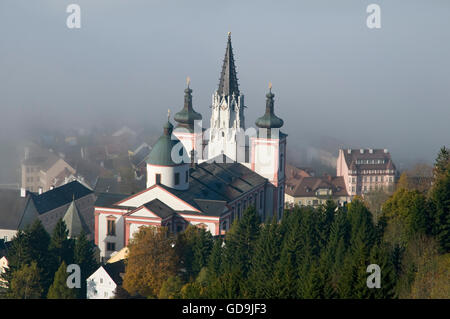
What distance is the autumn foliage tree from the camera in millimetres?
60344

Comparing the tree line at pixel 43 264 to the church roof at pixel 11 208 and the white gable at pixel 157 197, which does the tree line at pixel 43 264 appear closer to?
the white gable at pixel 157 197

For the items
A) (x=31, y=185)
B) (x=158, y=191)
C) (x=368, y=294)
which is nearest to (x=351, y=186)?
(x=31, y=185)

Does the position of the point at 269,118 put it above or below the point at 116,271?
above

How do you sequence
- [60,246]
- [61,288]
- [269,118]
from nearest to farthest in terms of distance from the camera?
[61,288] < [60,246] < [269,118]

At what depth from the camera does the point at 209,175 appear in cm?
8369

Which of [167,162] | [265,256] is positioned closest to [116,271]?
[265,256]

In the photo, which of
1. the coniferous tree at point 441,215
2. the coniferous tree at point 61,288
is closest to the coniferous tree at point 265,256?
the coniferous tree at point 441,215

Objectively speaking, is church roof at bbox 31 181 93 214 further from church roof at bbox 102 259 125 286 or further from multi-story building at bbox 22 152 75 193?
multi-story building at bbox 22 152 75 193

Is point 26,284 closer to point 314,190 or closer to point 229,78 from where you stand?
point 229,78

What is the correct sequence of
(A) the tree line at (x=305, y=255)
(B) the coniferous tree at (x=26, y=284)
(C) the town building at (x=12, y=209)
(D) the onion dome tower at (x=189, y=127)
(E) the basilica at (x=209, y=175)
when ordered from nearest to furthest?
(A) the tree line at (x=305, y=255) → (B) the coniferous tree at (x=26, y=284) → (E) the basilica at (x=209, y=175) → (C) the town building at (x=12, y=209) → (D) the onion dome tower at (x=189, y=127)

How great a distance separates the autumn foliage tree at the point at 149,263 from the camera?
198ft

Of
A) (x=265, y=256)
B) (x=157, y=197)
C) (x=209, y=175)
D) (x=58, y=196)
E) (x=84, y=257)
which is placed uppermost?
(x=209, y=175)

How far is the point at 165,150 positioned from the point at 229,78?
2118 cm

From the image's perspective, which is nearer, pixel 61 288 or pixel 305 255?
pixel 61 288
